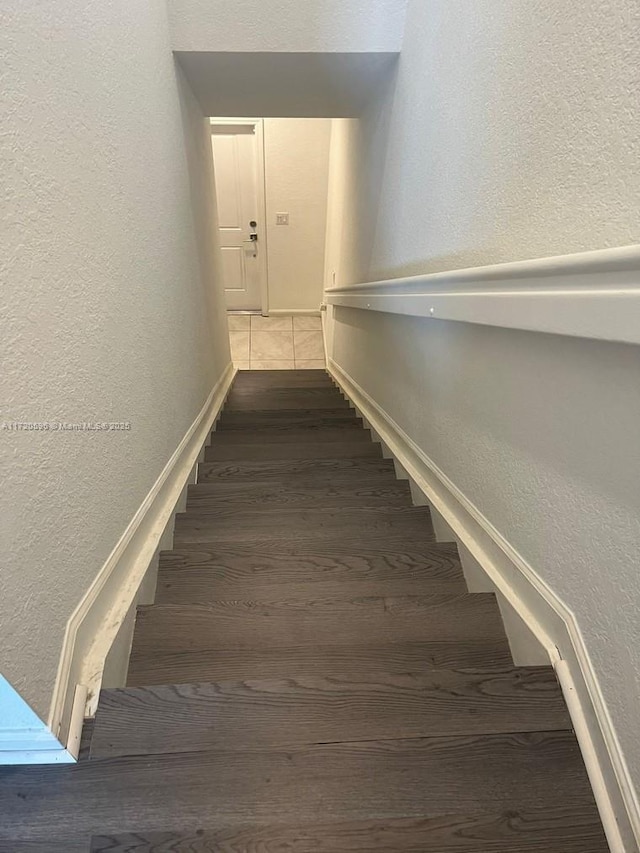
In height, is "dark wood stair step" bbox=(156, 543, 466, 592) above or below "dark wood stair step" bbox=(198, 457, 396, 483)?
above

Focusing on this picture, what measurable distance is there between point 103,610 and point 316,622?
0.50 m

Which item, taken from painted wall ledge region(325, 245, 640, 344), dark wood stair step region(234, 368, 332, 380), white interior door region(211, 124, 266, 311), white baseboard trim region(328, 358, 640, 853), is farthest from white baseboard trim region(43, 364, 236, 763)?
white interior door region(211, 124, 266, 311)

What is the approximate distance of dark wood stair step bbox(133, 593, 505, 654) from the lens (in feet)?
3.39

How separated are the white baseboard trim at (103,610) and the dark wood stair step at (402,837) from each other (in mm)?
212

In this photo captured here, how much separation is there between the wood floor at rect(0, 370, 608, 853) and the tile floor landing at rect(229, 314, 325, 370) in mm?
3925

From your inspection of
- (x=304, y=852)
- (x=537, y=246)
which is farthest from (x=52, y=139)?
(x=304, y=852)

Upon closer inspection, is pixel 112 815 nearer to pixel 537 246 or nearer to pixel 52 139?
pixel 52 139

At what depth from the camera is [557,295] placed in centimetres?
72

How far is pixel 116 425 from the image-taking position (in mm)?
1090

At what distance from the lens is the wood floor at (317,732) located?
0.73 metres

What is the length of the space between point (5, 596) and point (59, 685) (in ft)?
0.82

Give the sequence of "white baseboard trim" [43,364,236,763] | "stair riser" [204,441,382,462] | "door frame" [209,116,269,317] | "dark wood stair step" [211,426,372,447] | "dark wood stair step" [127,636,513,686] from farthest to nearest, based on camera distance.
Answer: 1. "door frame" [209,116,269,317]
2. "dark wood stair step" [211,426,372,447]
3. "stair riser" [204,441,382,462]
4. "dark wood stair step" [127,636,513,686]
5. "white baseboard trim" [43,364,236,763]

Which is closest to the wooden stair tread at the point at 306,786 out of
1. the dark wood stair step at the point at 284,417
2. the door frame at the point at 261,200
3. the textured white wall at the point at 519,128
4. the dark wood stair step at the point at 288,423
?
the textured white wall at the point at 519,128

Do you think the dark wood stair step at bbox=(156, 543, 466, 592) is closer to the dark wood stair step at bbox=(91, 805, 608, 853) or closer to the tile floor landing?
the dark wood stair step at bbox=(91, 805, 608, 853)
